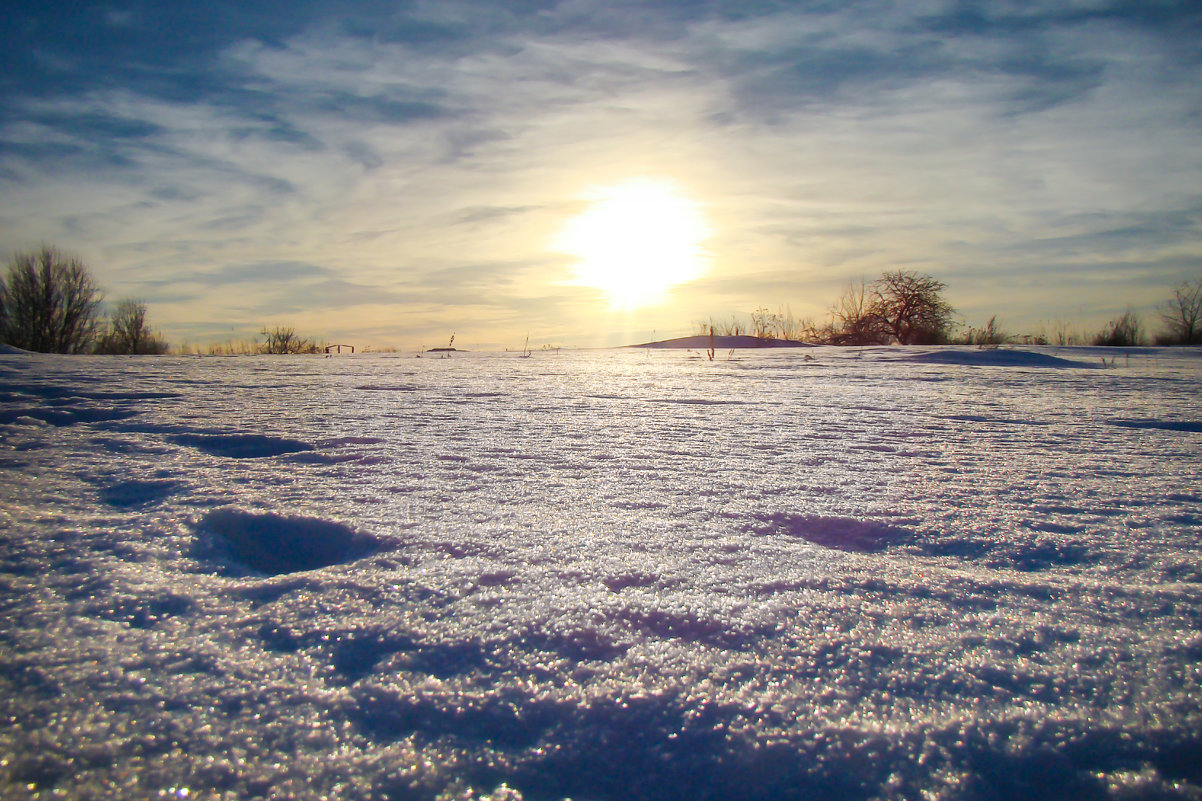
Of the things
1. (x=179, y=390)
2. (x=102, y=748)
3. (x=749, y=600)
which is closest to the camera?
(x=102, y=748)

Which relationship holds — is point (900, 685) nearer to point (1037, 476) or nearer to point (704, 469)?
point (704, 469)

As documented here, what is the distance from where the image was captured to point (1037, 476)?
1.31m

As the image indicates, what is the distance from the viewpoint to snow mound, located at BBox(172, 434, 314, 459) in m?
1.50

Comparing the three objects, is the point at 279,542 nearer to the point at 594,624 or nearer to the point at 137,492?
the point at 137,492

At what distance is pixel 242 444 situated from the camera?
5.14 ft

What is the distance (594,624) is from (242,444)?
1308 millimetres

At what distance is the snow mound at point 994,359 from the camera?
16.5ft

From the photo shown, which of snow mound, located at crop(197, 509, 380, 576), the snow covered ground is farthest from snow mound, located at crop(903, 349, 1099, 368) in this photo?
snow mound, located at crop(197, 509, 380, 576)

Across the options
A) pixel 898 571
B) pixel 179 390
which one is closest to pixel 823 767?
pixel 898 571

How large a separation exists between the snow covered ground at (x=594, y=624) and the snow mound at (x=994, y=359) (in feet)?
13.7

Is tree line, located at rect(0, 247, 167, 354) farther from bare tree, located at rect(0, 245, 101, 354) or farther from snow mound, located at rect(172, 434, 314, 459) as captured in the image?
snow mound, located at rect(172, 434, 314, 459)

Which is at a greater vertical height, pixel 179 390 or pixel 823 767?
pixel 179 390

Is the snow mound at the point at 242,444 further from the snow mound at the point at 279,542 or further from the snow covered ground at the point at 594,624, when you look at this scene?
the snow mound at the point at 279,542

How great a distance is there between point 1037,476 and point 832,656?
100cm
